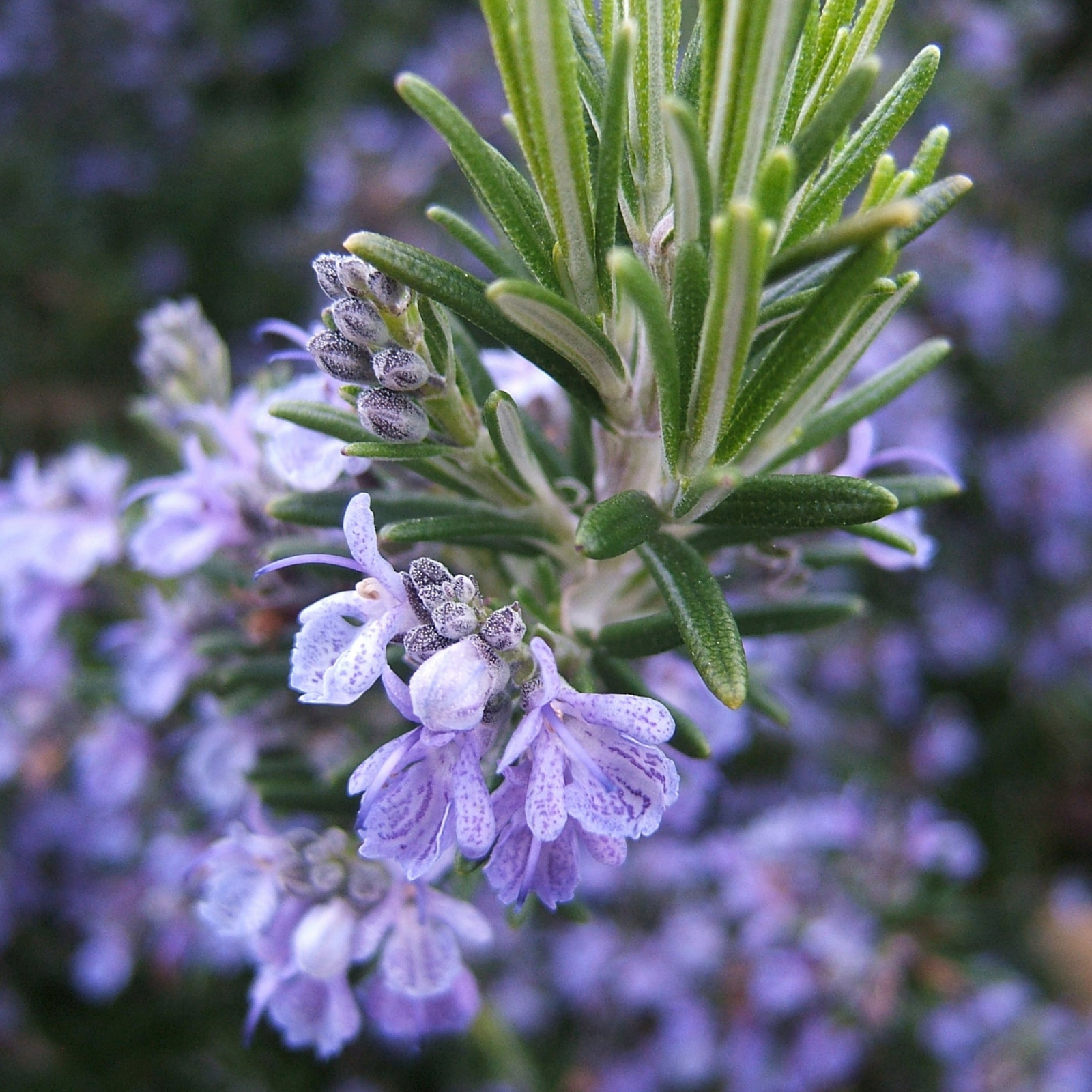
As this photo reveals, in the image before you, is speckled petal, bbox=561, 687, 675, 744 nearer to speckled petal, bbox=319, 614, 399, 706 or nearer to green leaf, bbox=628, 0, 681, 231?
speckled petal, bbox=319, 614, 399, 706

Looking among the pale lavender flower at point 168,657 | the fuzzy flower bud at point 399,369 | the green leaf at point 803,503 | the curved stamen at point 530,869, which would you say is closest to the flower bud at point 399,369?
the fuzzy flower bud at point 399,369

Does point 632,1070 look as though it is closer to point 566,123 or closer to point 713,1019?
point 713,1019

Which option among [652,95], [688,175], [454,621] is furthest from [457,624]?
[652,95]

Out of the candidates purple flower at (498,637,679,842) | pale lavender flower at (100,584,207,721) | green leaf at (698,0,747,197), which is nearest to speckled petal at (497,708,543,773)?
purple flower at (498,637,679,842)

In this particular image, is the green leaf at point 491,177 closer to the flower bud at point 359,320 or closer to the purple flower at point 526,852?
the flower bud at point 359,320

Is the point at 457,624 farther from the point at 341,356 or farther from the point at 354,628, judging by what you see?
the point at 341,356

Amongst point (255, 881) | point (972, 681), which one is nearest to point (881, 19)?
point (255, 881)
